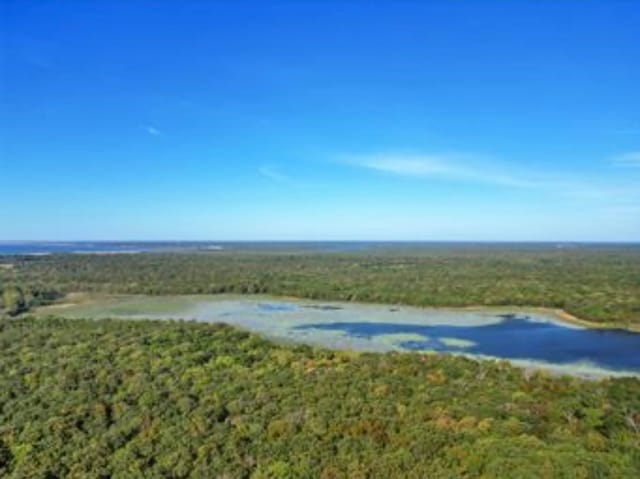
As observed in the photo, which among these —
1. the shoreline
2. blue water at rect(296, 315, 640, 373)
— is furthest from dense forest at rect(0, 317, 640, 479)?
the shoreline

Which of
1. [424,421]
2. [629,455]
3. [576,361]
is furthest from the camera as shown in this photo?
[576,361]

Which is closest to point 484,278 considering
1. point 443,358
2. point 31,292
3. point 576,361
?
point 576,361

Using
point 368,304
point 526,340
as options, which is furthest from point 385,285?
point 526,340

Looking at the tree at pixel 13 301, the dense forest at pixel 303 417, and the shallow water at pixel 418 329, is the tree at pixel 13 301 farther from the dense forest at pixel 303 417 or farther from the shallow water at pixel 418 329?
the dense forest at pixel 303 417

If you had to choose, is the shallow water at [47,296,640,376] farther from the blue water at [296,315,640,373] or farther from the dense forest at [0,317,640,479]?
the dense forest at [0,317,640,479]

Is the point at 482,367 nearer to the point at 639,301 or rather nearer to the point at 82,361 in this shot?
the point at 82,361
